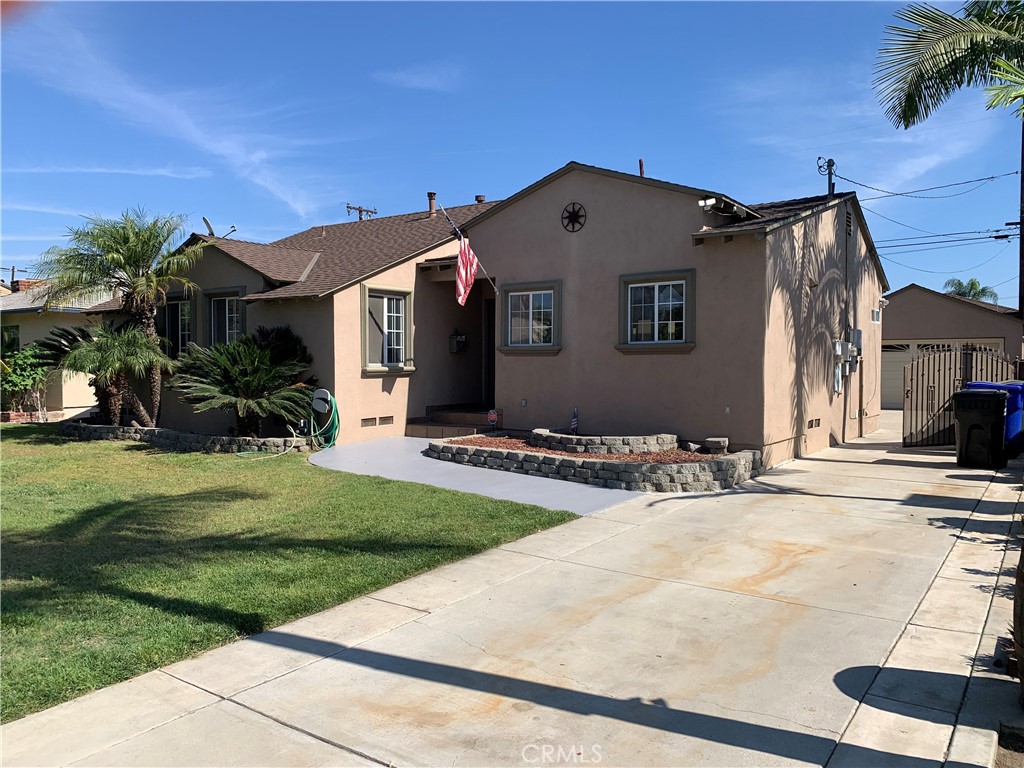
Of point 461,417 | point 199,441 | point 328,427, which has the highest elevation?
point 461,417

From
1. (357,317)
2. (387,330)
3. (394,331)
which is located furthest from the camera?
(394,331)

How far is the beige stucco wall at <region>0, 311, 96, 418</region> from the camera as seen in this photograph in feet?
73.9

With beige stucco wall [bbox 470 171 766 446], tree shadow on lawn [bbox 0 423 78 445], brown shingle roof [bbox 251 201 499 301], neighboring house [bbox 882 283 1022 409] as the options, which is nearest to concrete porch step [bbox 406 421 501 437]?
beige stucco wall [bbox 470 171 766 446]

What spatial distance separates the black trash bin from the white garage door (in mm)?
15288

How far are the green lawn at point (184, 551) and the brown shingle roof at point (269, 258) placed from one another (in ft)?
17.5

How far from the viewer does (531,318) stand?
587 inches

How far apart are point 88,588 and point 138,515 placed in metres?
2.94

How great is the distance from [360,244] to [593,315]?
774 centimetres

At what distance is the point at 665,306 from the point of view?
13195mm

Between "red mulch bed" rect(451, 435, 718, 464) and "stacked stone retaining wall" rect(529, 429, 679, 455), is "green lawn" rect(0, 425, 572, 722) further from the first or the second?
"stacked stone retaining wall" rect(529, 429, 679, 455)

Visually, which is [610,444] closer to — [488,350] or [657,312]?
[657,312]

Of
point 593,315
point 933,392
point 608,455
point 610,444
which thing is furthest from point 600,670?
point 933,392

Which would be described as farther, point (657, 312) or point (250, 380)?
point (250, 380)

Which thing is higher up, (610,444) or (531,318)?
(531,318)
